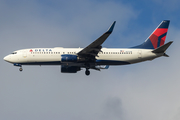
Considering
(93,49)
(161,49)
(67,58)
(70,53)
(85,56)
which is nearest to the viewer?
(93,49)

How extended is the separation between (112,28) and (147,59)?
39.2 ft

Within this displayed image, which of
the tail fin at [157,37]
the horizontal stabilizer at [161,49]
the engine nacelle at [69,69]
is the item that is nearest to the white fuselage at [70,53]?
the horizontal stabilizer at [161,49]

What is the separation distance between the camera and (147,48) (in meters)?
58.4

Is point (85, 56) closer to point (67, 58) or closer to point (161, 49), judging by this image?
point (67, 58)

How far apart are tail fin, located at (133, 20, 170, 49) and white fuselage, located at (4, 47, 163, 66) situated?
5.98ft

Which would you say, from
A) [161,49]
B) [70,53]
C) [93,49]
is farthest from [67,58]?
[161,49]

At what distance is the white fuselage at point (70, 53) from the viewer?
55.4 metres

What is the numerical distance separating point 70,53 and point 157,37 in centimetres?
1701

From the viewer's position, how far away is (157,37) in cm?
5984

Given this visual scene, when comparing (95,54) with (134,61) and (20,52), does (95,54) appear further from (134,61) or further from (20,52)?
(20,52)

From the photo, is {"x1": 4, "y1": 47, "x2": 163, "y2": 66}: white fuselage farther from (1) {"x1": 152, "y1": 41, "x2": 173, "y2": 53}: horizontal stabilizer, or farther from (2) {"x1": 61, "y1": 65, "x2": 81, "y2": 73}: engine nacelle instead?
(2) {"x1": 61, "y1": 65, "x2": 81, "y2": 73}: engine nacelle

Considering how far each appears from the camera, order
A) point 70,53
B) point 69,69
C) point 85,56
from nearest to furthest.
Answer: point 85,56 < point 70,53 < point 69,69

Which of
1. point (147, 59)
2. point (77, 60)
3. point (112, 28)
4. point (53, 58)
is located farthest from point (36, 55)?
point (147, 59)

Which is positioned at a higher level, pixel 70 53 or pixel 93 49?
pixel 93 49
